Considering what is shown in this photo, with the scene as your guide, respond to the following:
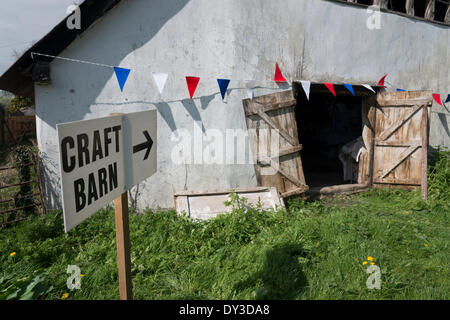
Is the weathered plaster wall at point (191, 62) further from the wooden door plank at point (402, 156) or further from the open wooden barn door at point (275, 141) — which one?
the wooden door plank at point (402, 156)

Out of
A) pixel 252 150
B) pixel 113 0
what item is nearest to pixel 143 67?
pixel 113 0

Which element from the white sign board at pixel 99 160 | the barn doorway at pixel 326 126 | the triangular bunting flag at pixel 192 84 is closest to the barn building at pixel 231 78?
the triangular bunting flag at pixel 192 84

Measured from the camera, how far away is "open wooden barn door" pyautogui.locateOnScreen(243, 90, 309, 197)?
4879mm

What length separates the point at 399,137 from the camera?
5.72 m

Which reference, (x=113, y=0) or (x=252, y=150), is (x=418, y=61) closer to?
(x=252, y=150)

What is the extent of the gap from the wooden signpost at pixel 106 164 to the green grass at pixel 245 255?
1.31m

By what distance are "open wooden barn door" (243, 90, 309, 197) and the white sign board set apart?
3.05 meters

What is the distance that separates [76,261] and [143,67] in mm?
2983

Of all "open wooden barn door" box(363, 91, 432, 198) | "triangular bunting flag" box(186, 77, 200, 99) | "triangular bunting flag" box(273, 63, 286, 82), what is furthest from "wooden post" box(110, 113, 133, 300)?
"open wooden barn door" box(363, 91, 432, 198)

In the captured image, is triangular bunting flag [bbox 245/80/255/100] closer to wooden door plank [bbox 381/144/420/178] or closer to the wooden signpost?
the wooden signpost

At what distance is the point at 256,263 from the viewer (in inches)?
120

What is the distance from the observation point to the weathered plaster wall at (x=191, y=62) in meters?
4.35

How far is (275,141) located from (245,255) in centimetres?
240

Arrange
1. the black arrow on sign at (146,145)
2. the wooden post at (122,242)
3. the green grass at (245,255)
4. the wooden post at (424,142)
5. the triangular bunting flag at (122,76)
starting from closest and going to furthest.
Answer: the wooden post at (122,242) < the black arrow on sign at (146,145) < the green grass at (245,255) < the triangular bunting flag at (122,76) < the wooden post at (424,142)
